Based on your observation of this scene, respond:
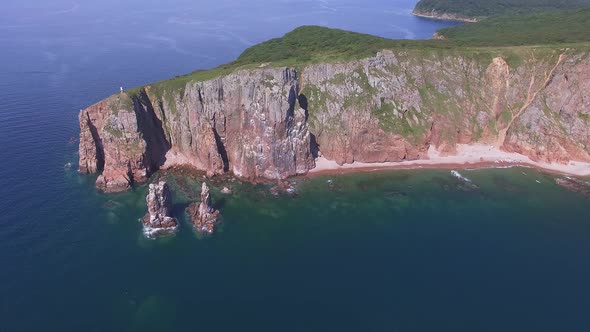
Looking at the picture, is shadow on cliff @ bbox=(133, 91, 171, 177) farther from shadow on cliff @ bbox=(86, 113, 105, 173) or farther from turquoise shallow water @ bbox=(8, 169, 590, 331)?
turquoise shallow water @ bbox=(8, 169, 590, 331)

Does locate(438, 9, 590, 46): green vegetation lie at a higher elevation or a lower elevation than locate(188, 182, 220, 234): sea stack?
higher

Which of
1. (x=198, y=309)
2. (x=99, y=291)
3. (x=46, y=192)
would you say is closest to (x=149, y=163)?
(x=46, y=192)

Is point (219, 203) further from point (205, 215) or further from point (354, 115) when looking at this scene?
point (354, 115)

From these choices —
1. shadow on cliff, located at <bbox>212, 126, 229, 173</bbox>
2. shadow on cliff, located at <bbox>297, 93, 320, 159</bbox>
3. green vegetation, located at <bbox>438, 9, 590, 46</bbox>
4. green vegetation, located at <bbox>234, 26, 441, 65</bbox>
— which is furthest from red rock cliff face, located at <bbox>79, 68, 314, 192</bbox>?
green vegetation, located at <bbox>438, 9, 590, 46</bbox>

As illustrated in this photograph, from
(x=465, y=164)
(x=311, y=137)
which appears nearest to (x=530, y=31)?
(x=465, y=164)

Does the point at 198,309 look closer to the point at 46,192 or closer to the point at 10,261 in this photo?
the point at 10,261

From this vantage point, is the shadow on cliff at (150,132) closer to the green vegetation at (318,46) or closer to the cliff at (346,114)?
the cliff at (346,114)
